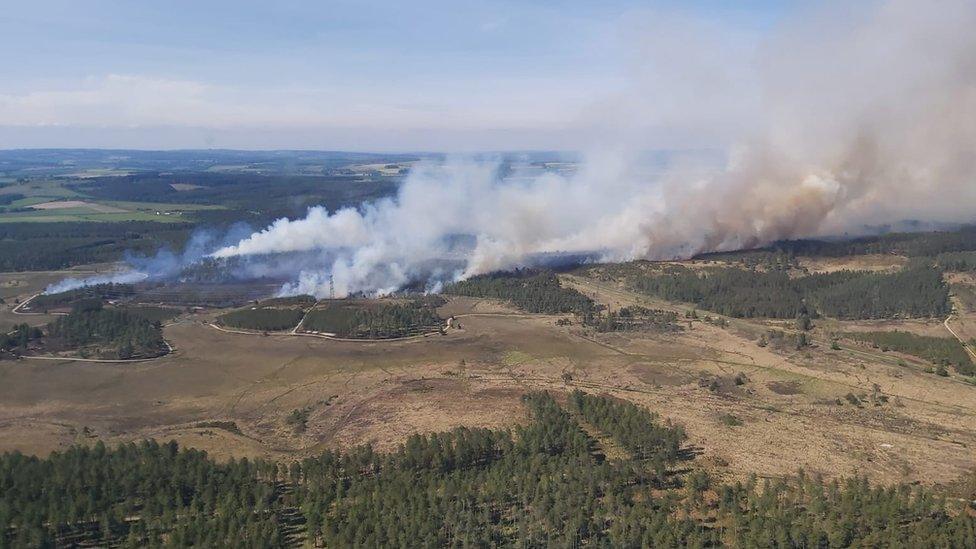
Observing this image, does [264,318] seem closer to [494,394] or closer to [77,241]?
[494,394]

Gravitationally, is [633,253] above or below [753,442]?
above

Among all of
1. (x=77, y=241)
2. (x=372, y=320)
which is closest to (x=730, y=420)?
(x=372, y=320)

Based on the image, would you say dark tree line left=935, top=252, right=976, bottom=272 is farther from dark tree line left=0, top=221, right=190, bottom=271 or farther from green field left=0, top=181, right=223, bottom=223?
green field left=0, top=181, right=223, bottom=223

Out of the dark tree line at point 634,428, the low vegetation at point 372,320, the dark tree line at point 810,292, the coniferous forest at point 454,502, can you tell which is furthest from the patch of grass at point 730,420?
the dark tree line at point 810,292

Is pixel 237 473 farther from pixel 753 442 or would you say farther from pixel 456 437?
pixel 753 442

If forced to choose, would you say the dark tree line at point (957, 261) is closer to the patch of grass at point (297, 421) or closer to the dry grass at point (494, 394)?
the dry grass at point (494, 394)

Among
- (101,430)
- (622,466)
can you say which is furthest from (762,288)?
(101,430)

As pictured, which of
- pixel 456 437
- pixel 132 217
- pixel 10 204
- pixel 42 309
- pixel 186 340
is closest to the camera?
pixel 456 437
